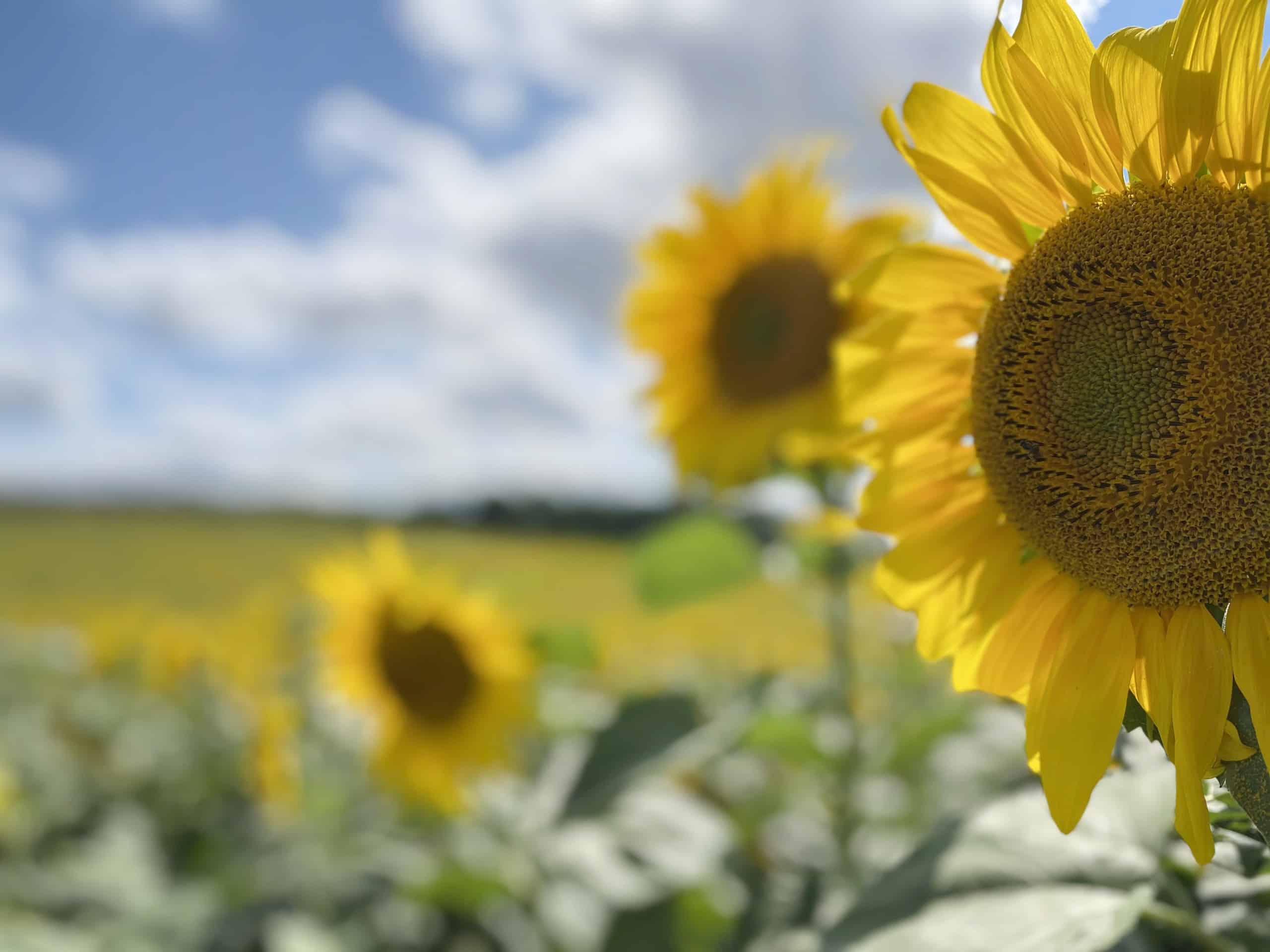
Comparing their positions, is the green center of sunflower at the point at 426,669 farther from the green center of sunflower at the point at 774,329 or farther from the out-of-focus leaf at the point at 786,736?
the out-of-focus leaf at the point at 786,736

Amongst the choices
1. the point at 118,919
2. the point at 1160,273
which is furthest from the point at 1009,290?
the point at 118,919

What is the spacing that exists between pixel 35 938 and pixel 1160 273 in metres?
2.83

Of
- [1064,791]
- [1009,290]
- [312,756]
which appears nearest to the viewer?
[1064,791]

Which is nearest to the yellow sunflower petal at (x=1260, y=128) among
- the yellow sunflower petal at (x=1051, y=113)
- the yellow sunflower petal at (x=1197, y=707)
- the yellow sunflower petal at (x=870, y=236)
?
the yellow sunflower petal at (x=1051, y=113)

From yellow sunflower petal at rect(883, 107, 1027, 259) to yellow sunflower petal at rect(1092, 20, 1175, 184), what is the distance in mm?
112

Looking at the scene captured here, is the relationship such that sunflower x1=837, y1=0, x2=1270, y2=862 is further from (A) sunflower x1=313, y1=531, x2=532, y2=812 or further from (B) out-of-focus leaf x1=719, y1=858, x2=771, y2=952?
(A) sunflower x1=313, y1=531, x2=532, y2=812

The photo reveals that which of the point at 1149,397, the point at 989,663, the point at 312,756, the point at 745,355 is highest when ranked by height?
the point at 745,355

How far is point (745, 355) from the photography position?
7.86 feet

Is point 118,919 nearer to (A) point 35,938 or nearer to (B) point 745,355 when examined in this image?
(A) point 35,938

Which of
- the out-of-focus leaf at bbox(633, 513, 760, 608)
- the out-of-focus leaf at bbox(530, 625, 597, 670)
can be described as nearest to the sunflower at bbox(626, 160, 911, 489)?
the out-of-focus leaf at bbox(633, 513, 760, 608)

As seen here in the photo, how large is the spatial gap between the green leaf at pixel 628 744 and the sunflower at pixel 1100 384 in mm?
850

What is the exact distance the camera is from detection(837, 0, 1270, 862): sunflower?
0.81 metres

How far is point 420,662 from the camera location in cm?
349

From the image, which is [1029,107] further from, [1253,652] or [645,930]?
[645,930]
